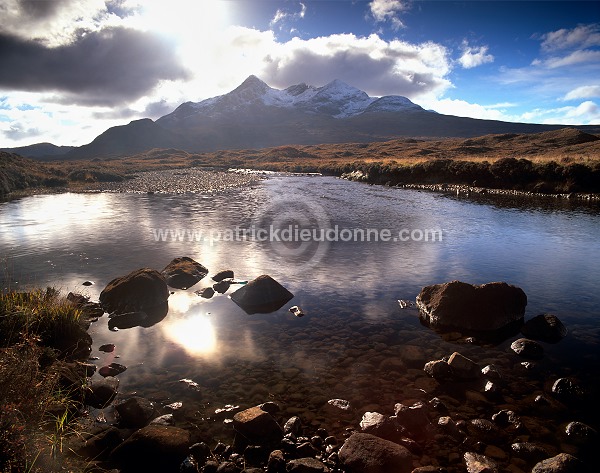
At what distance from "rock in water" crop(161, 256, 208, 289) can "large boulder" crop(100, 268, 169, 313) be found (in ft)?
6.22

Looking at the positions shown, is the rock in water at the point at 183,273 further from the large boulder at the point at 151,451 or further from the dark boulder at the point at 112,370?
the large boulder at the point at 151,451

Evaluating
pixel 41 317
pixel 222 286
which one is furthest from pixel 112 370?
pixel 222 286

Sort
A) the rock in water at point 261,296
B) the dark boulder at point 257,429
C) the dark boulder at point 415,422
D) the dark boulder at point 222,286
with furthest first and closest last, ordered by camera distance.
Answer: the dark boulder at point 222,286 → the rock in water at point 261,296 → the dark boulder at point 415,422 → the dark boulder at point 257,429

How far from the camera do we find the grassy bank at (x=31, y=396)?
562cm

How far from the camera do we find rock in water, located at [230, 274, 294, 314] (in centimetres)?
1490

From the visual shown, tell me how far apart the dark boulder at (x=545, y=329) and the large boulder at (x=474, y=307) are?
72 centimetres

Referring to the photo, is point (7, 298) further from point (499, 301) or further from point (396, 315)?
point (499, 301)

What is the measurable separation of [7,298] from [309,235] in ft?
63.6

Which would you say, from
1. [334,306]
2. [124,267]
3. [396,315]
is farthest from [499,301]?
[124,267]

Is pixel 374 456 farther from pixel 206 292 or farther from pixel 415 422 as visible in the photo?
pixel 206 292

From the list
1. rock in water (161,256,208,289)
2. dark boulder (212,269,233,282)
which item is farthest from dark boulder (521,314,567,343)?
rock in water (161,256,208,289)

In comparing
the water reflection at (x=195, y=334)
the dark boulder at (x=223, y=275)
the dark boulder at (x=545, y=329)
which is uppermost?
the dark boulder at (x=223, y=275)

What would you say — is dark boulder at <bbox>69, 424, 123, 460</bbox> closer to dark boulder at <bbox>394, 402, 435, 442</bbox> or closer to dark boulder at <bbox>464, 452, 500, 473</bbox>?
dark boulder at <bbox>394, 402, 435, 442</bbox>

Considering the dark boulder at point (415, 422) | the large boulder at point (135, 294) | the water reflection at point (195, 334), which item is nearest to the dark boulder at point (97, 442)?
the water reflection at point (195, 334)
